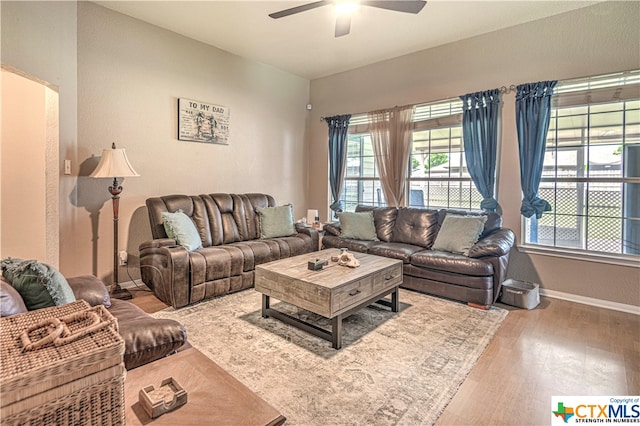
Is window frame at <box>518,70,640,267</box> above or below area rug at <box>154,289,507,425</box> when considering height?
above

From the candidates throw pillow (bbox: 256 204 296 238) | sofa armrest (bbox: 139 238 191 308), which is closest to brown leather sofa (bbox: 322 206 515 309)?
throw pillow (bbox: 256 204 296 238)

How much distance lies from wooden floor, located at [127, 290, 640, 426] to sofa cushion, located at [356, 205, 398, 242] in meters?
1.73

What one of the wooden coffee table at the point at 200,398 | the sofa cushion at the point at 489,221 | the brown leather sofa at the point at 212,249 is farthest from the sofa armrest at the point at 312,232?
the wooden coffee table at the point at 200,398

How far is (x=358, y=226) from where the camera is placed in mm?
4465

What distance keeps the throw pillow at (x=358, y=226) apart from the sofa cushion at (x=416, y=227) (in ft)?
1.00

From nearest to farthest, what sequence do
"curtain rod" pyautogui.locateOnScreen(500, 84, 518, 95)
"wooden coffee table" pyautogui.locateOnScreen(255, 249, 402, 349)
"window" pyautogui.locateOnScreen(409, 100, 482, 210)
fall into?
"wooden coffee table" pyautogui.locateOnScreen(255, 249, 402, 349)
"curtain rod" pyautogui.locateOnScreen(500, 84, 518, 95)
"window" pyautogui.locateOnScreen(409, 100, 482, 210)

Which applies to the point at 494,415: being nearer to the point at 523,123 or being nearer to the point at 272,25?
the point at 523,123

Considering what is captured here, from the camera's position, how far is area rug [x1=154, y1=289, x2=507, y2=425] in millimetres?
1825

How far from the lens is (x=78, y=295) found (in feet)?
6.48

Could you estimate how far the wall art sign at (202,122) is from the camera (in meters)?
4.24

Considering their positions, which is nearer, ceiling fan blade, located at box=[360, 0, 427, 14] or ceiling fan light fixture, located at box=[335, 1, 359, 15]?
ceiling fan blade, located at box=[360, 0, 427, 14]

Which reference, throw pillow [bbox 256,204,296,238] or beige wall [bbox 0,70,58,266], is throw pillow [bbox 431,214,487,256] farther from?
beige wall [bbox 0,70,58,266]

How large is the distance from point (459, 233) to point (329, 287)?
6.63 feet

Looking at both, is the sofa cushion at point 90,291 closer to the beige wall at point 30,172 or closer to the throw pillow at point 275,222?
the beige wall at point 30,172
